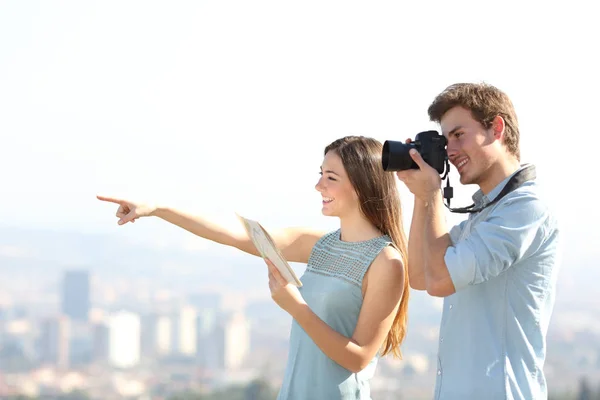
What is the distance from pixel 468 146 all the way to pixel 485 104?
0.39ft

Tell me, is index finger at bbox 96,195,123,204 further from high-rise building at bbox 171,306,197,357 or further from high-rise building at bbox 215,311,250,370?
high-rise building at bbox 171,306,197,357

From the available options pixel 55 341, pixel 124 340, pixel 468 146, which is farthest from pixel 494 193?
pixel 55 341

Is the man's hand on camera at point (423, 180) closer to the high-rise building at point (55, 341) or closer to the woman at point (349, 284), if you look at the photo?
the woman at point (349, 284)

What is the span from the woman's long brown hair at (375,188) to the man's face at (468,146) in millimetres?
428

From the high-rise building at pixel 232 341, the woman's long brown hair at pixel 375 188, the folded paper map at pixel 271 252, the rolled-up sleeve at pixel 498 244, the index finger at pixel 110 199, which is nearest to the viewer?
the rolled-up sleeve at pixel 498 244

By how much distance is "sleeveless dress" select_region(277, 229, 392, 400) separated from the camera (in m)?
Result: 2.76

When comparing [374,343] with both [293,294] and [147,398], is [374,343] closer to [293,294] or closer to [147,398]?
[293,294]

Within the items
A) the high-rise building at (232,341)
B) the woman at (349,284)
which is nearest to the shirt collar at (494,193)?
the woman at (349,284)

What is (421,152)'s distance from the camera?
2.42 meters

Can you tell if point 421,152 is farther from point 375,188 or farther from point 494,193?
point 375,188

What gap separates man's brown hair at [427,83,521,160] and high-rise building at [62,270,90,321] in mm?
75114

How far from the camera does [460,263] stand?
2.24 m

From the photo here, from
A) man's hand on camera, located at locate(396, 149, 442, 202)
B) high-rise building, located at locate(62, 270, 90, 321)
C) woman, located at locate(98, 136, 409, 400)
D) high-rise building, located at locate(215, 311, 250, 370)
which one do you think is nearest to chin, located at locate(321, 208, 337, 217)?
woman, located at locate(98, 136, 409, 400)

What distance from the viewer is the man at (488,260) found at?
2.26 m
